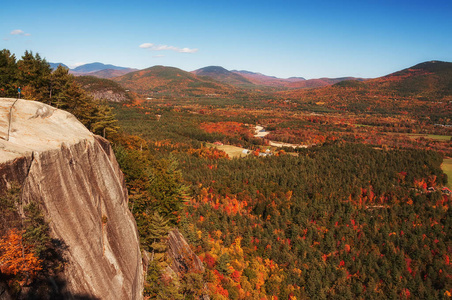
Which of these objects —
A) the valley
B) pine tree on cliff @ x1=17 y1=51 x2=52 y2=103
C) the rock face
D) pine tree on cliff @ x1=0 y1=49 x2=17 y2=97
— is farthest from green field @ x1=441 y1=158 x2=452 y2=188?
pine tree on cliff @ x1=0 y1=49 x2=17 y2=97

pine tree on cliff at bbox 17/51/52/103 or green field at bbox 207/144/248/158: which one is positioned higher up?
pine tree on cliff at bbox 17/51/52/103

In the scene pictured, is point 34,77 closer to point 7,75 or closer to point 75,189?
point 7,75

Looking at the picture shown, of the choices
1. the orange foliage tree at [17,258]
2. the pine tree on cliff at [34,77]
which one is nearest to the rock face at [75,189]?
the orange foliage tree at [17,258]

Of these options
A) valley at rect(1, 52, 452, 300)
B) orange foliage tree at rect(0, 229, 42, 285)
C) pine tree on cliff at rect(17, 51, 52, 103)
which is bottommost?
valley at rect(1, 52, 452, 300)

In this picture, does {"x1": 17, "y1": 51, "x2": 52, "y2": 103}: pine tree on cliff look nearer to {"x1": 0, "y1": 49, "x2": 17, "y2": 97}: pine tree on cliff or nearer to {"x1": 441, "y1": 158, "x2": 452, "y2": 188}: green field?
{"x1": 0, "y1": 49, "x2": 17, "y2": 97}: pine tree on cliff

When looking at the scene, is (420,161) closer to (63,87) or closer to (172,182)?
(172,182)

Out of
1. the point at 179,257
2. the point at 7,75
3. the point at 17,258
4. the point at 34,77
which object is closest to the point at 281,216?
the point at 179,257

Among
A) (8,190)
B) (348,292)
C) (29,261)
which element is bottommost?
(348,292)

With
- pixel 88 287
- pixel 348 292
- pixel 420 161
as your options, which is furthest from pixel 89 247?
pixel 420 161

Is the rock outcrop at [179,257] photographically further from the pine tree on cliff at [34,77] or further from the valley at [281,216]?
the pine tree on cliff at [34,77]
